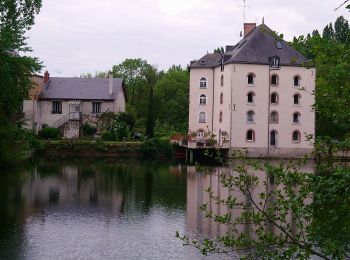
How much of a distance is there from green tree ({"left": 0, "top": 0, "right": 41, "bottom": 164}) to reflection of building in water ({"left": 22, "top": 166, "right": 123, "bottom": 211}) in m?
2.78

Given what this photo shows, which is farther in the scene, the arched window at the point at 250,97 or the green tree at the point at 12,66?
the arched window at the point at 250,97

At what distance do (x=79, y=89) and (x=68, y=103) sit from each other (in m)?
2.14

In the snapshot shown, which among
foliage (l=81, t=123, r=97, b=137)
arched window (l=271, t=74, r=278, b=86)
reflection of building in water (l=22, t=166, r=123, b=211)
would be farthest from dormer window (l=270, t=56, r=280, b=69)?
Result: reflection of building in water (l=22, t=166, r=123, b=211)

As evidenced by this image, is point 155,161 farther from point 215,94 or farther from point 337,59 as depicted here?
point 337,59

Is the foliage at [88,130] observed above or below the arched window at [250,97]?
below

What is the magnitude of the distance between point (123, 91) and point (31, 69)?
29.8m

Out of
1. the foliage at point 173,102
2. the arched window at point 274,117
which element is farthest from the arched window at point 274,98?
the foliage at point 173,102

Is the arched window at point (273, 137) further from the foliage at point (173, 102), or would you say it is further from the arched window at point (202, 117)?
the foliage at point (173, 102)

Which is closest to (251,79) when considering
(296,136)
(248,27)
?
(296,136)

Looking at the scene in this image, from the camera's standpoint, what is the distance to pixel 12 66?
29.1 metres

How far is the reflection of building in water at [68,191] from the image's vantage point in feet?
78.5

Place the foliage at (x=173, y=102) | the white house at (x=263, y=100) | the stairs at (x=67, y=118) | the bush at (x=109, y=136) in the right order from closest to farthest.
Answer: the white house at (x=263, y=100), the bush at (x=109, y=136), the stairs at (x=67, y=118), the foliage at (x=173, y=102)

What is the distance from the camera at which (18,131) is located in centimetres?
3612

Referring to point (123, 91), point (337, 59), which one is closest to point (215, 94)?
point (123, 91)
